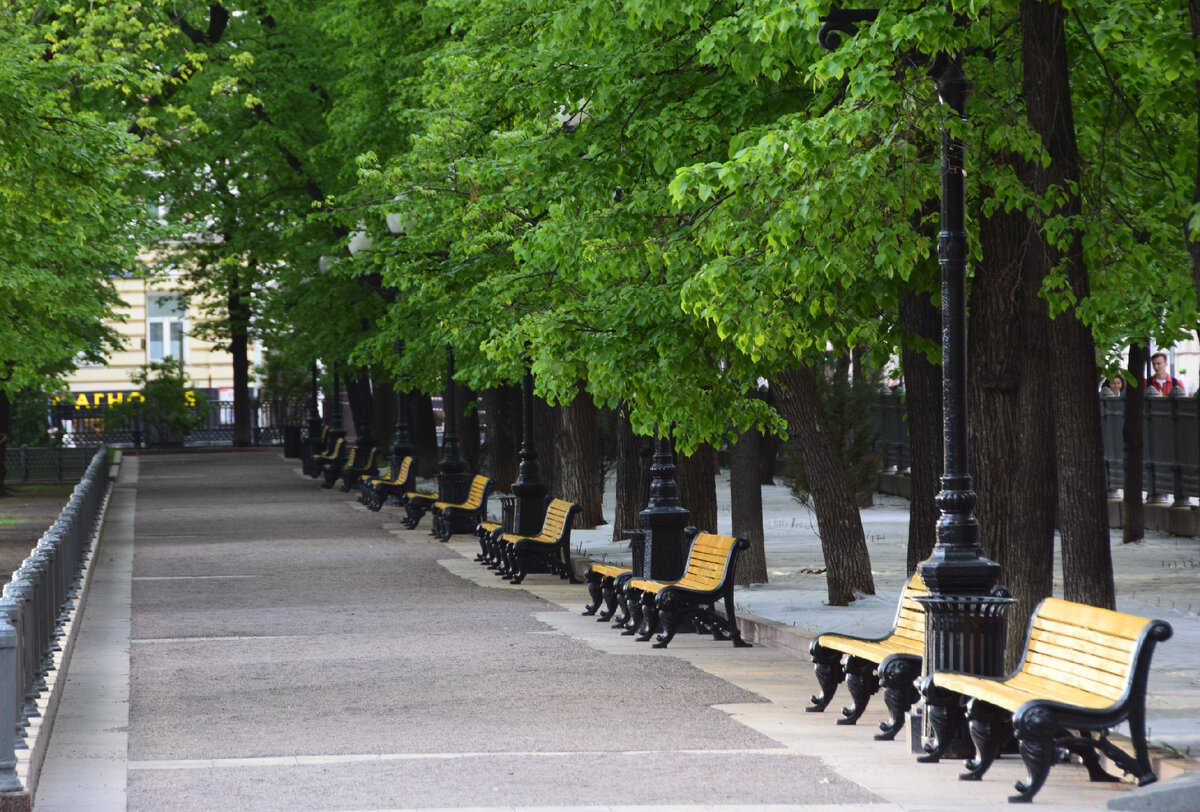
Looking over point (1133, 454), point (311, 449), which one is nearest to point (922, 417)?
point (1133, 454)

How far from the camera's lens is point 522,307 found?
16031 millimetres

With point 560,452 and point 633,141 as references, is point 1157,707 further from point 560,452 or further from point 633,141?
point 560,452

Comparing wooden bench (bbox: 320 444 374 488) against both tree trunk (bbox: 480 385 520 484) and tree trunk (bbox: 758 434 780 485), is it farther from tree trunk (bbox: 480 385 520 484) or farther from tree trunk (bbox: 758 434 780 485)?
tree trunk (bbox: 758 434 780 485)

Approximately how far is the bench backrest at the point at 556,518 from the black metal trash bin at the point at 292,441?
113 feet

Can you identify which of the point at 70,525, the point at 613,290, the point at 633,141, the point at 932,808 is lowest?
the point at 932,808

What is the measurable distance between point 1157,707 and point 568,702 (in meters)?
3.62

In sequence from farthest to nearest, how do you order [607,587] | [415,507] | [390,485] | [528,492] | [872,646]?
[390,485], [415,507], [528,492], [607,587], [872,646]

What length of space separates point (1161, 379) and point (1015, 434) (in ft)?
64.6

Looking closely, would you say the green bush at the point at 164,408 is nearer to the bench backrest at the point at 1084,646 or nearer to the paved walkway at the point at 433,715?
the paved walkway at the point at 433,715

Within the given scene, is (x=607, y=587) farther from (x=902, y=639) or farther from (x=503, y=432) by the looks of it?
(x=503, y=432)

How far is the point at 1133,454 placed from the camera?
21.3 meters

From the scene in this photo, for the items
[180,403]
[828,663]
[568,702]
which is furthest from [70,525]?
[180,403]

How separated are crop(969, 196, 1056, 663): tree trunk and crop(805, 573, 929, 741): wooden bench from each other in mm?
1043

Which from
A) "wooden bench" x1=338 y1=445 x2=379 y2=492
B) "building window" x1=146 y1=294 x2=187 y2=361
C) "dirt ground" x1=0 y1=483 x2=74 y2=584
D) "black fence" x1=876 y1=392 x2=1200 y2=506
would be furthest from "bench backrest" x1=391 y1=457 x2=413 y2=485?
"building window" x1=146 y1=294 x2=187 y2=361
